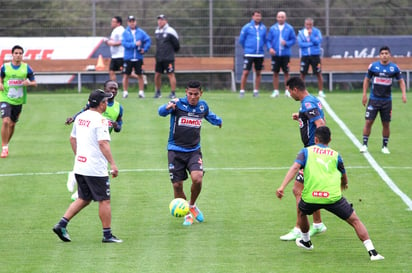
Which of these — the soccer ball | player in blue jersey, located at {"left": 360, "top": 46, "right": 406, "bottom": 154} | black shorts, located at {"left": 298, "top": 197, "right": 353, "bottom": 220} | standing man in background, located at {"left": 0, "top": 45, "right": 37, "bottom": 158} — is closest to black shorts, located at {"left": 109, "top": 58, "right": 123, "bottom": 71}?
standing man in background, located at {"left": 0, "top": 45, "right": 37, "bottom": 158}

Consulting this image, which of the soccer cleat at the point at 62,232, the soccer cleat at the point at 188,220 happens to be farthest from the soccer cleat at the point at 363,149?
the soccer cleat at the point at 62,232

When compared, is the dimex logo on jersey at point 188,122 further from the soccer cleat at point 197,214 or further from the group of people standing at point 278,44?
the group of people standing at point 278,44

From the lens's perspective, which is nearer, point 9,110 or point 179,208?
point 179,208

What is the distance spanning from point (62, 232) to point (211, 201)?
143 inches

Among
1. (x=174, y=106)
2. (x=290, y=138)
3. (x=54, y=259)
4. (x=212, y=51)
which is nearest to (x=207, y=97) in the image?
(x=212, y=51)

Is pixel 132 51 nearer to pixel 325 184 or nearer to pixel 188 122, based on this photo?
pixel 188 122

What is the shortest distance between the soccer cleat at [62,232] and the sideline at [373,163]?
17.8 feet

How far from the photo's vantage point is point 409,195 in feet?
49.4

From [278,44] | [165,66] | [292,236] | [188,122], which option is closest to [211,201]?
[188,122]

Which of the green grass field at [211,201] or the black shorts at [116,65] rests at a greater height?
the black shorts at [116,65]

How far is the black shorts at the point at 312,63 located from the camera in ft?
83.9

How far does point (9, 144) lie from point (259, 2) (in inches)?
474

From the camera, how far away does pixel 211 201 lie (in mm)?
14820

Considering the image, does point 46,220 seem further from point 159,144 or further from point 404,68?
point 404,68
